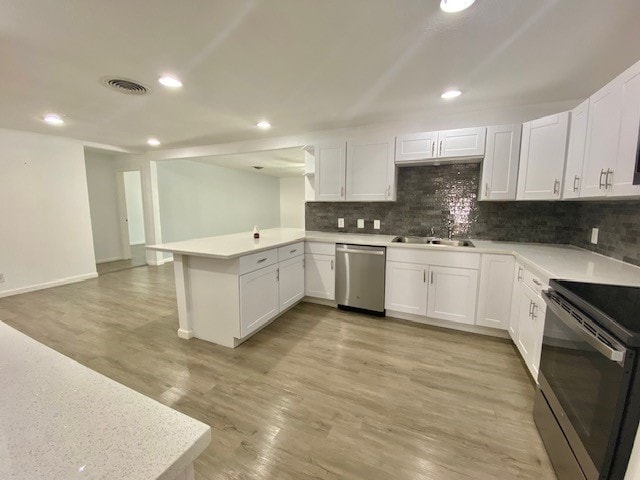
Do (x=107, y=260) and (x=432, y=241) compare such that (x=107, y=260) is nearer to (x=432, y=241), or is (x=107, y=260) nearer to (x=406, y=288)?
(x=406, y=288)

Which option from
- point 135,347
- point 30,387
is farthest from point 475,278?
point 135,347

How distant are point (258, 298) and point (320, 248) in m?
1.09

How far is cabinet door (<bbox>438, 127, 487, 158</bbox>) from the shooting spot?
2.85m

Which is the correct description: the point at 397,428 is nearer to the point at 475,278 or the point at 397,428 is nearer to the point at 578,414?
the point at 578,414

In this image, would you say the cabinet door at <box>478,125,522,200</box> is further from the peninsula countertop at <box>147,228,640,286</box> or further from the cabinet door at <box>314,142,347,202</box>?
the cabinet door at <box>314,142,347,202</box>

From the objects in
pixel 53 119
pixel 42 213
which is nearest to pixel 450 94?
pixel 53 119

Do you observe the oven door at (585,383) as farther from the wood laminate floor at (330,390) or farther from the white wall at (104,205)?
the white wall at (104,205)

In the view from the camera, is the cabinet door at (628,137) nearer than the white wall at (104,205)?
Yes

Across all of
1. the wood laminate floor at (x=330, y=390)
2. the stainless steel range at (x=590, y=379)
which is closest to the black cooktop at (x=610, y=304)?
the stainless steel range at (x=590, y=379)

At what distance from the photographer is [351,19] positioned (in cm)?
156

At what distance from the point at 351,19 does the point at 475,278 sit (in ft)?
8.13

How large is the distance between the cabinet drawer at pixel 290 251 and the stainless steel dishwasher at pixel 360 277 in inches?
18.5

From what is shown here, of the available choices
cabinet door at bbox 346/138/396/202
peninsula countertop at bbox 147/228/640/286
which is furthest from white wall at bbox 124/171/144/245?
cabinet door at bbox 346/138/396/202

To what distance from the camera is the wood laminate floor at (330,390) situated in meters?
1.49
